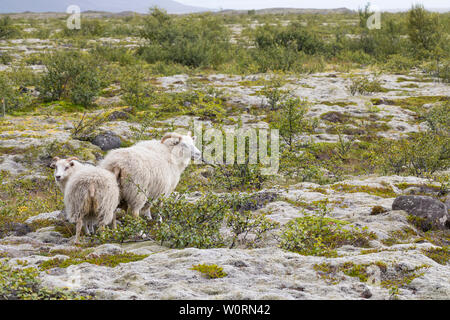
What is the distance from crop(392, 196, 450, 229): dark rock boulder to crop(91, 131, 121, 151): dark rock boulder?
1034 cm

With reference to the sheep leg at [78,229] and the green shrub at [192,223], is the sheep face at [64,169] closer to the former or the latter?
the sheep leg at [78,229]

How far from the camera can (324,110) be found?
67.1ft

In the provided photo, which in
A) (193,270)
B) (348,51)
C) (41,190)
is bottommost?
(41,190)

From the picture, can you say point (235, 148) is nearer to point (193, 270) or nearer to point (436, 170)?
point (436, 170)

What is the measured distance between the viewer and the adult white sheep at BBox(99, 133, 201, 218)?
8133mm

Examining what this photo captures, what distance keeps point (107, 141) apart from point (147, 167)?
7166 millimetres

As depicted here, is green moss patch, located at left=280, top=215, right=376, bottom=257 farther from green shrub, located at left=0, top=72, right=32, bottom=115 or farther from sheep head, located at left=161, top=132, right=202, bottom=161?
green shrub, located at left=0, top=72, right=32, bottom=115

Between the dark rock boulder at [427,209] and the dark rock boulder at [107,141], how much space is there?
10.3m

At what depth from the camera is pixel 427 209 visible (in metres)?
8.05

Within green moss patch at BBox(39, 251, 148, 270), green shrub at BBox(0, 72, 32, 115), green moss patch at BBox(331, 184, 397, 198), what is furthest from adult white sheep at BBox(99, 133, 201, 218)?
green shrub at BBox(0, 72, 32, 115)

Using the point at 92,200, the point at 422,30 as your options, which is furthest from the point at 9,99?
the point at 422,30

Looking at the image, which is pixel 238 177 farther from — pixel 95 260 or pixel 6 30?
pixel 6 30
